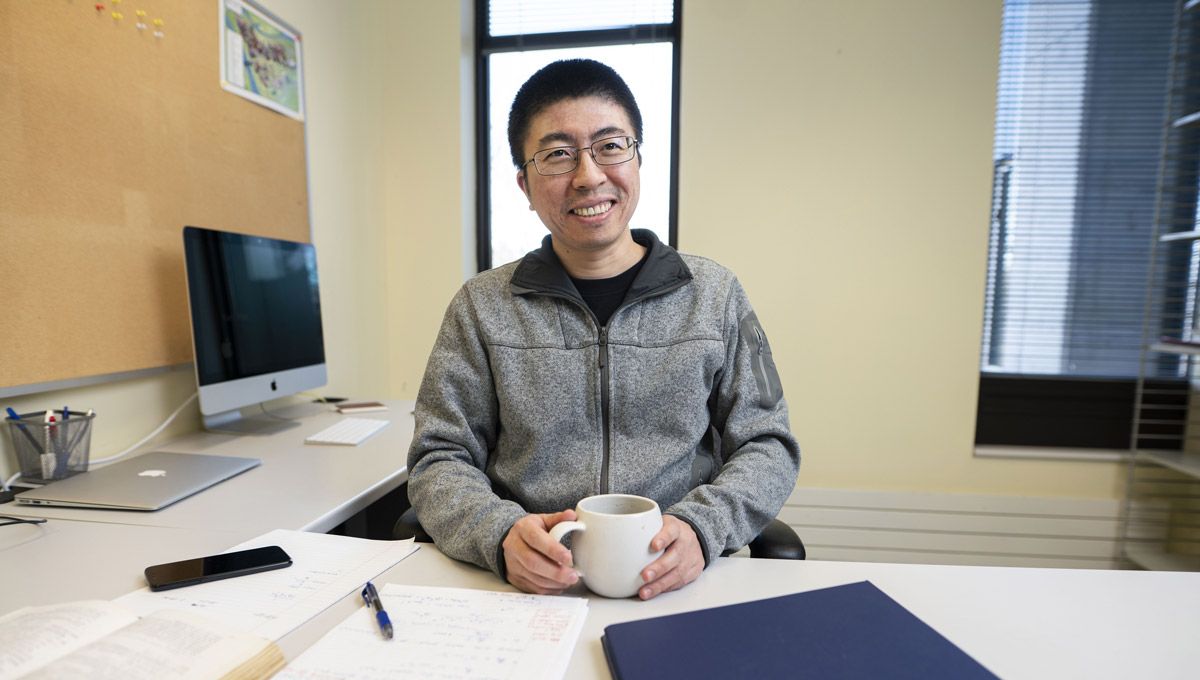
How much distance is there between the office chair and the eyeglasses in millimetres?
596

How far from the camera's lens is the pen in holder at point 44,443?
1.06 metres

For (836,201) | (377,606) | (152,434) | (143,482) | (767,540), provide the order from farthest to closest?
(836,201) → (152,434) → (143,482) → (767,540) → (377,606)

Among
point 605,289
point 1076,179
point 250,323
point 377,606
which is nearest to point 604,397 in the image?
point 605,289

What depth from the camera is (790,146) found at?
2.15 m

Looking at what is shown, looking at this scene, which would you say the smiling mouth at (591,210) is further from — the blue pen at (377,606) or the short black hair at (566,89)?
the blue pen at (377,606)

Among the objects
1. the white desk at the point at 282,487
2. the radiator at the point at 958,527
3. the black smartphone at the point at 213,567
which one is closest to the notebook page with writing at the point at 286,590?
the black smartphone at the point at 213,567

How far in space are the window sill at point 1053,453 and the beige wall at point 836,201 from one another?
Answer: 0.03m

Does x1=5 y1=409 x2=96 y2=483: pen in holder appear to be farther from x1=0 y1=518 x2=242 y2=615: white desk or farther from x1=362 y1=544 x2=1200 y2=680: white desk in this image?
x1=362 y1=544 x2=1200 y2=680: white desk

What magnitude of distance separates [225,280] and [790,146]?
183 cm

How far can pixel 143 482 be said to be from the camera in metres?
1.04

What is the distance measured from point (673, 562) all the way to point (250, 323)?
1.22 metres

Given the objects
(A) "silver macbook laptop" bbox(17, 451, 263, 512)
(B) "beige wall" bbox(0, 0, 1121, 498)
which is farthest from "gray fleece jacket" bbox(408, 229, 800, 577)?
(B) "beige wall" bbox(0, 0, 1121, 498)

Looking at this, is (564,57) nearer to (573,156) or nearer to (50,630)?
(573,156)

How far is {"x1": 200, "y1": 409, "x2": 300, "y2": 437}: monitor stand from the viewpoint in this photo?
151cm
